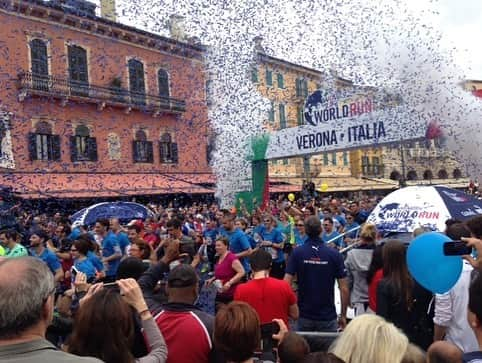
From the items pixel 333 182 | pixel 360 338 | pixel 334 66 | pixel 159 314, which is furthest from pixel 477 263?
pixel 333 182

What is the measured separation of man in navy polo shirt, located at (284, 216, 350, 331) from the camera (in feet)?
14.5

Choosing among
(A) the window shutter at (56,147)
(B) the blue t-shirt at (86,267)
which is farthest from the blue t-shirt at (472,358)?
(A) the window shutter at (56,147)

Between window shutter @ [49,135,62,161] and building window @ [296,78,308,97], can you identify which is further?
building window @ [296,78,308,97]

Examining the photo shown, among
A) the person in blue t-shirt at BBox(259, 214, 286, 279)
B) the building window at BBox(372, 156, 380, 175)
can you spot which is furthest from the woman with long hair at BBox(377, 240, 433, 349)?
the building window at BBox(372, 156, 380, 175)

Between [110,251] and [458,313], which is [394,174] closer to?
[110,251]

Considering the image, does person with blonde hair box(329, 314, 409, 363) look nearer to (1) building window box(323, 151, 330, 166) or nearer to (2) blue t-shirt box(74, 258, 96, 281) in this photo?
(2) blue t-shirt box(74, 258, 96, 281)

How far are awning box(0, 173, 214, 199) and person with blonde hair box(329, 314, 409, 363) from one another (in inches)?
619

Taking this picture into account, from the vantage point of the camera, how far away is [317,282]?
4418 millimetres

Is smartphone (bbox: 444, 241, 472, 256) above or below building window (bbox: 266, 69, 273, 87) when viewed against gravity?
below

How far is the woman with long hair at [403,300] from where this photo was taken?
3.56 metres

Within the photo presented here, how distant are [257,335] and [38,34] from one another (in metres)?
17.9

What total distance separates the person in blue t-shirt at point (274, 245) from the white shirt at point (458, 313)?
5.03 m

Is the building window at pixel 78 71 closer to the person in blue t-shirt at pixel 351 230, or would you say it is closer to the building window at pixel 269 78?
the building window at pixel 269 78

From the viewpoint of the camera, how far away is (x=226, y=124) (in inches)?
666
